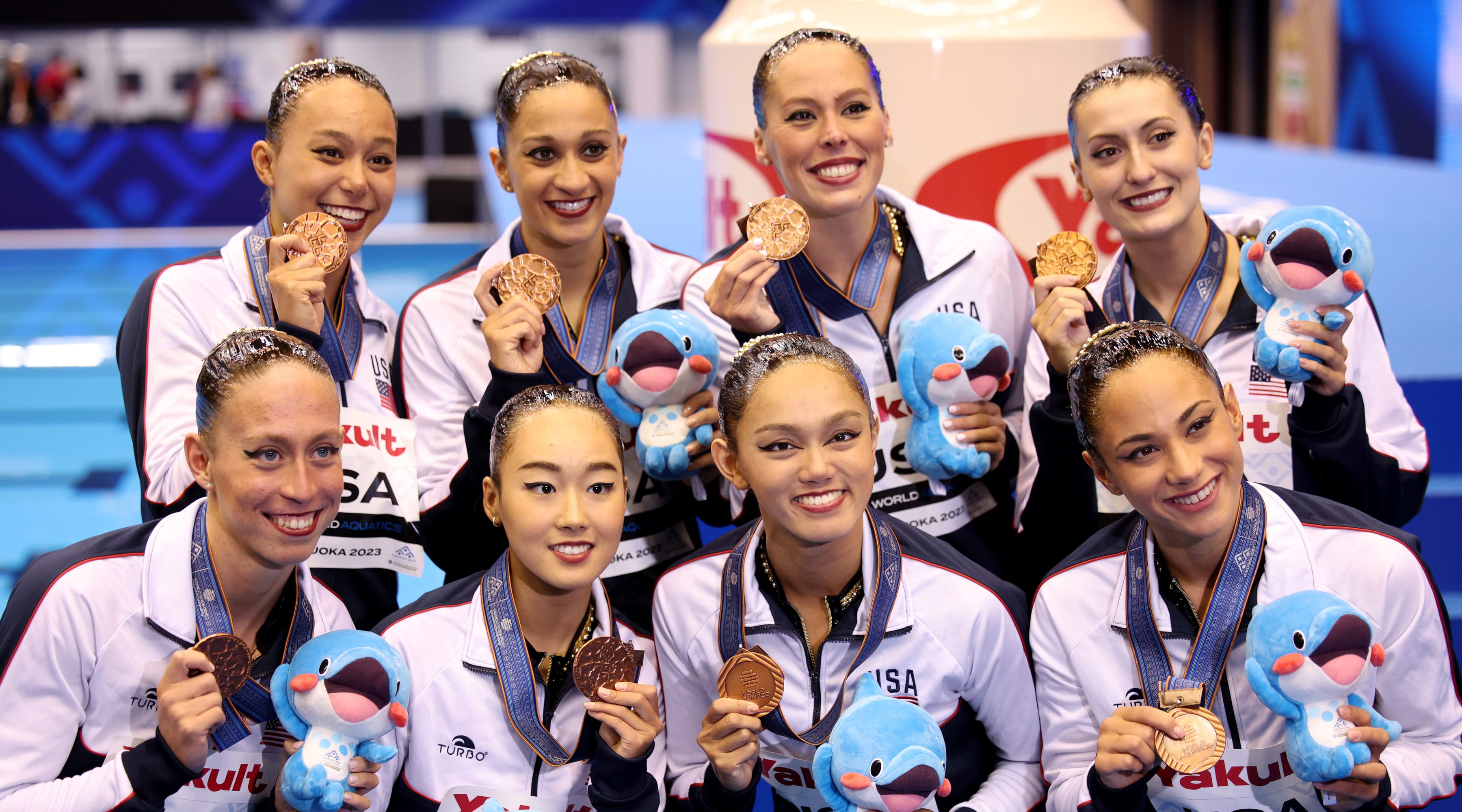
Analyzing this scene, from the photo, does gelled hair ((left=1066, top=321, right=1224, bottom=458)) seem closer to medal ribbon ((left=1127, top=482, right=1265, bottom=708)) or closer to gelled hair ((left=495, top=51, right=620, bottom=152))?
medal ribbon ((left=1127, top=482, right=1265, bottom=708))

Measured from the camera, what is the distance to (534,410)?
8.60ft

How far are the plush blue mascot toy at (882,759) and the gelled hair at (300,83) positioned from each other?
174cm

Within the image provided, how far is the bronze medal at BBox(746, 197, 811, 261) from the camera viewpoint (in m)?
2.91

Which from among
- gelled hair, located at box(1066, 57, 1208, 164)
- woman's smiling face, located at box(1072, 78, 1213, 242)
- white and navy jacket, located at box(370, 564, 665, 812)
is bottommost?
white and navy jacket, located at box(370, 564, 665, 812)

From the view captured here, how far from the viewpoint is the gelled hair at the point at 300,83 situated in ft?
9.95

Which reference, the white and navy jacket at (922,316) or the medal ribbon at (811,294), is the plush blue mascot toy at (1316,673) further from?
the medal ribbon at (811,294)

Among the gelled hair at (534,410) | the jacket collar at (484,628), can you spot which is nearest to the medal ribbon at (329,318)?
the gelled hair at (534,410)

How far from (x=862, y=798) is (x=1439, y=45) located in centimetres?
1310

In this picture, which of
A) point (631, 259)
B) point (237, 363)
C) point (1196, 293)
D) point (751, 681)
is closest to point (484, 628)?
point (751, 681)

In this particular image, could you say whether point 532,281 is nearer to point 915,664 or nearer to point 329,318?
point 329,318

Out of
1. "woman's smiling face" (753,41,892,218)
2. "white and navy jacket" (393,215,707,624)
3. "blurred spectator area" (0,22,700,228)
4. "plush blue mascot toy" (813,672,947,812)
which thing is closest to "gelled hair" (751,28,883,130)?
"woman's smiling face" (753,41,892,218)

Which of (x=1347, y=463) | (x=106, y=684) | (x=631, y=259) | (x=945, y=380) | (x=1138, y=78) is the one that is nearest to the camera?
(x=106, y=684)

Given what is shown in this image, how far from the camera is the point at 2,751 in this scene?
237 cm

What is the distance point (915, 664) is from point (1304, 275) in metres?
1.08
